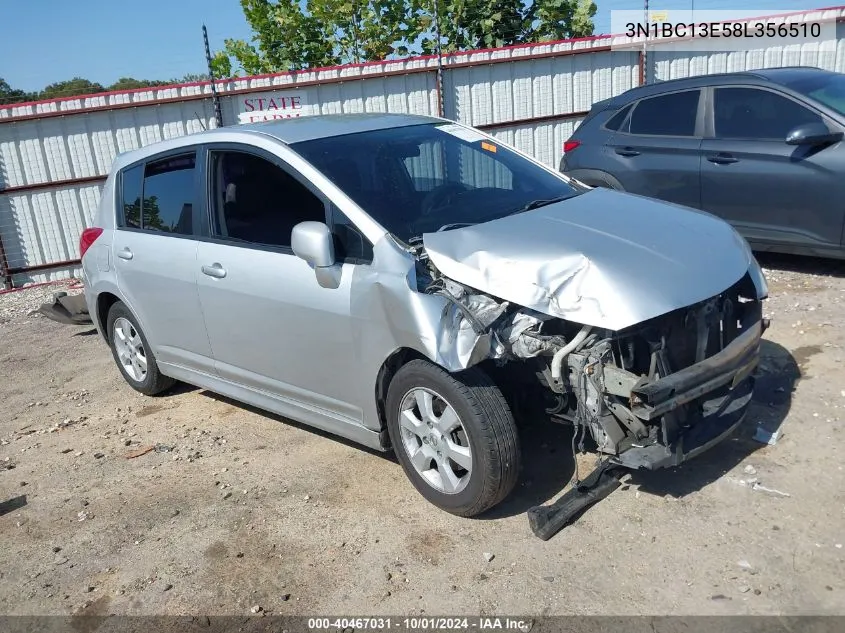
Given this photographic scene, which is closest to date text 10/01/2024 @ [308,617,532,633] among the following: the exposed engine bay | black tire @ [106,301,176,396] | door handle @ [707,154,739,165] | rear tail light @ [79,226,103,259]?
the exposed engine bay

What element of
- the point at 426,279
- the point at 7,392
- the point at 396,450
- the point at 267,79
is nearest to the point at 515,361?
the point at 426,279

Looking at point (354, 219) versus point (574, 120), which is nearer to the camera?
point (354, 219)

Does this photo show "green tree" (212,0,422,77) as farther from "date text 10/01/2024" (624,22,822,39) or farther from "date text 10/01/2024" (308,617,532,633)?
"date text 10/01/2024" (308,617,532,633)

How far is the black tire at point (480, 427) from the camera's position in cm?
342

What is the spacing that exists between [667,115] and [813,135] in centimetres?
155

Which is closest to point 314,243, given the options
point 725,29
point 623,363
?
point 623,363

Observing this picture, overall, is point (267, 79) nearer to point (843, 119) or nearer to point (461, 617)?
point (843, 119)

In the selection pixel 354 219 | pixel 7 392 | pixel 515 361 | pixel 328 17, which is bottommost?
pixel 7 392

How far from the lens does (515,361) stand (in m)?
3.54

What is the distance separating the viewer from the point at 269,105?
10688 mm

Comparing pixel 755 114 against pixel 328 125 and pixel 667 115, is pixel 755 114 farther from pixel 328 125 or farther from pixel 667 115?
pixel 328 125

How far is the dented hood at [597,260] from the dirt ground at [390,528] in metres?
1.05

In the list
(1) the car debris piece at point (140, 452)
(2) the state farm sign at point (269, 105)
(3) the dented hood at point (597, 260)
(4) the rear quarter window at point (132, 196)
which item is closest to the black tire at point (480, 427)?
(3) the dented hood at point (597, 260)

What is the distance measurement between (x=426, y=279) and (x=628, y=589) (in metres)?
1.60
